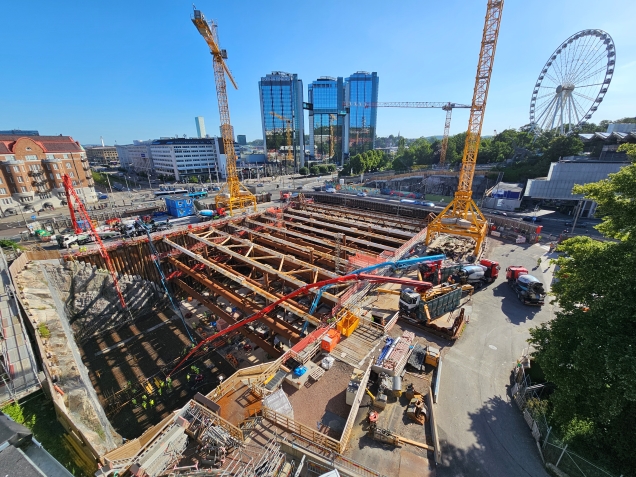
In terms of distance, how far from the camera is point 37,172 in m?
61.5

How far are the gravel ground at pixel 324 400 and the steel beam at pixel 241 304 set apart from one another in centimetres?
661

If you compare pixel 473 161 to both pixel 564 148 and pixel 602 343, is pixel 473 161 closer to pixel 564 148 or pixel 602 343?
pixel 602 343

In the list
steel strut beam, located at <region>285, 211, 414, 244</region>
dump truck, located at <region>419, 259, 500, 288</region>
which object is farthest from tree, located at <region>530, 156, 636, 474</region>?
steel strut beam, located at <region>285, 211, 414, 244</region>

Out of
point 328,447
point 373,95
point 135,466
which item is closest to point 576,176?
point 328,447

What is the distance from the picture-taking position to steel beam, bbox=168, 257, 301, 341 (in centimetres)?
2098

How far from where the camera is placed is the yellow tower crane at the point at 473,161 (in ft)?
99.0

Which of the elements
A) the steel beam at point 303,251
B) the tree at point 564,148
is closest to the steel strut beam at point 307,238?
the steel beam at point 303,251

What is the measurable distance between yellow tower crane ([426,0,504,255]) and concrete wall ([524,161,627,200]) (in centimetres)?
2581

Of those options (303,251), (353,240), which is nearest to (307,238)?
(303,251)

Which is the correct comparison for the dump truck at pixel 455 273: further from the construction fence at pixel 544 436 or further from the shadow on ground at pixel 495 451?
the shadow on ground at pixel 495 451

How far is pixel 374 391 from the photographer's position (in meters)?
14.0

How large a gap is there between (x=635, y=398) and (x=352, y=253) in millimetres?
22845

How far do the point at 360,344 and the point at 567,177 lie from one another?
56.5 m

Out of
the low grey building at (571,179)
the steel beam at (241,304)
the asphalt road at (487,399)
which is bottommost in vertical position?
the steel beam at (241,304)
